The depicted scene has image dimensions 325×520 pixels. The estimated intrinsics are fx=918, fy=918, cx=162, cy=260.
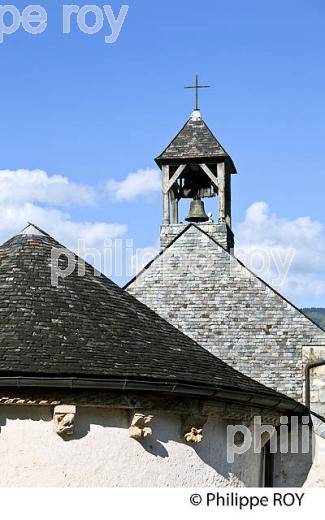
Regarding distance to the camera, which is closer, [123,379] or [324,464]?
[123,379]

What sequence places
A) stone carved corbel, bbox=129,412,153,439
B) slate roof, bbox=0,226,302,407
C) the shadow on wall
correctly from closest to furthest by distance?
slate roof, bbox=0,226,302,407
stone carved corbel, bbox=129,412,153,439
the shadow on wall

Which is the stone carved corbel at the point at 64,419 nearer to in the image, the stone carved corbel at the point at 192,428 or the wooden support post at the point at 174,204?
the stone carved corbel at the point at 192,428

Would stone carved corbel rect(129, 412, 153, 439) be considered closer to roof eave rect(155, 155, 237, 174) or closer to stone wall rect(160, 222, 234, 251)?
stone wall rect(160, 222, 234, 251)

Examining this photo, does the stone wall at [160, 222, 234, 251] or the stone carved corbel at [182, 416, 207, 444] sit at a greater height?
the stone wall at [160, 222, 234, 251]

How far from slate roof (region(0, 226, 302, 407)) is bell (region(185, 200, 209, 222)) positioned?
974 centimetres

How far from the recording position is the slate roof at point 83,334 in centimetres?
1116

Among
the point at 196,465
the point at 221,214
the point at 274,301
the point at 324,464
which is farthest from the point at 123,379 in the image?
the point at 221,214

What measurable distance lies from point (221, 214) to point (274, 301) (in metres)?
4.42

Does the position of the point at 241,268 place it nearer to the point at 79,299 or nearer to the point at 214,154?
the point at 214,154

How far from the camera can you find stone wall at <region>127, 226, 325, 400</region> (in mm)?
18266

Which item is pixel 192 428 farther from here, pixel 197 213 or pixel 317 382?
pixel 197 213

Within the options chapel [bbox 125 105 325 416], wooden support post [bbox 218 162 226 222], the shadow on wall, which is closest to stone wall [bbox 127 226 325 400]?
chapel [bbox 125 105 325 416]

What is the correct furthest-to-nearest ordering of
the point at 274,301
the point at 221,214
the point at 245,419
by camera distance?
the point at 221,214, the point at 274,301, the point at 245,419

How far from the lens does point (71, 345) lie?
11.6 m
